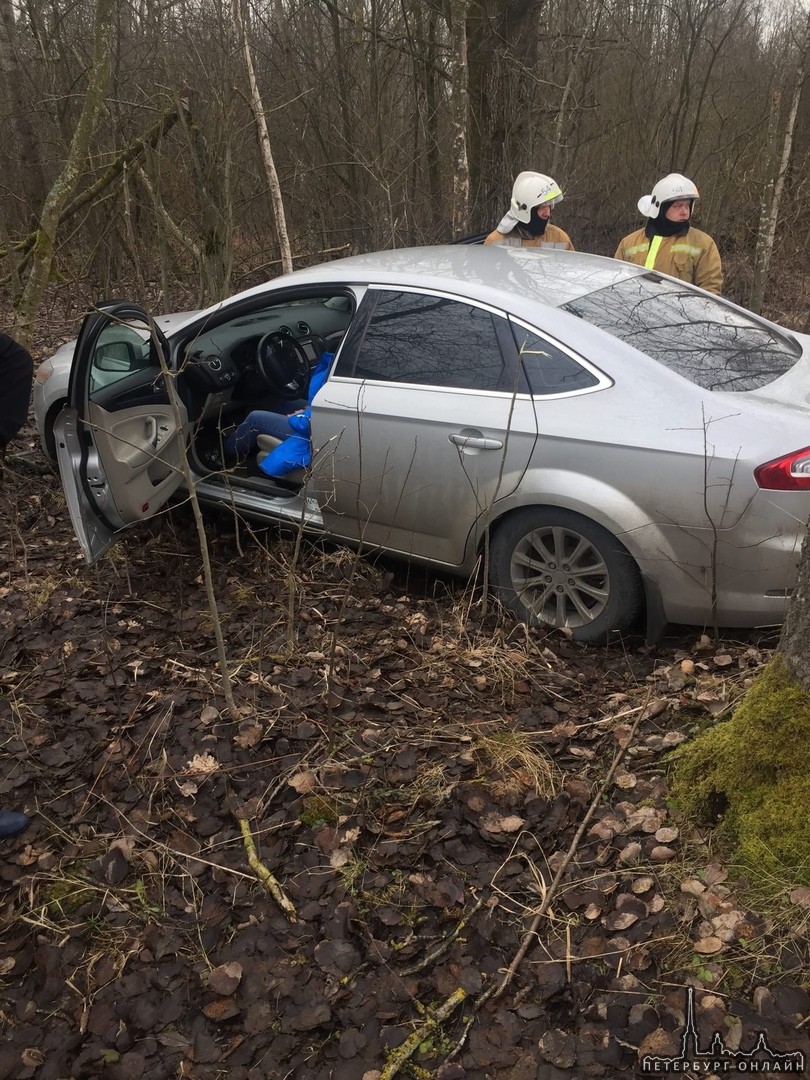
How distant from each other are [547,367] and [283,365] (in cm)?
213

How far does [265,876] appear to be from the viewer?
2.38 m

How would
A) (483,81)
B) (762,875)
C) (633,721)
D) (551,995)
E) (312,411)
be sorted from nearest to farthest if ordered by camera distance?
1. (551,995)
2. (762,875)
3. (633,721)
4. (312,411)
5. (483,81)

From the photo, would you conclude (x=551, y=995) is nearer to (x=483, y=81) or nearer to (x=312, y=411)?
(x=312, y=411)

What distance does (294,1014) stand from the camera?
2.00 metres

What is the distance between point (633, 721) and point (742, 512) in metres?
0.92

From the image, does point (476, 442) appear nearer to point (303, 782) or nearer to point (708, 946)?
point (303, 782)

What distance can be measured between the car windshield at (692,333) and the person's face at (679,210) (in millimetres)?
1551

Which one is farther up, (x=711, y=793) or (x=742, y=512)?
(x=742, y=512)

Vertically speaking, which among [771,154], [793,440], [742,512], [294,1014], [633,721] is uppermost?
[771,154]

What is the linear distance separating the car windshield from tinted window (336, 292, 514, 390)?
1.37ft

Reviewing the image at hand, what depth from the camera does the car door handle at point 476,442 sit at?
11.4 feet

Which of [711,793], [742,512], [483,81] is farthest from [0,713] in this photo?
[483,81]

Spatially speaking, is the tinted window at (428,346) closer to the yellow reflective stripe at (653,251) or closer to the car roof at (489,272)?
the car roof at (489,272)

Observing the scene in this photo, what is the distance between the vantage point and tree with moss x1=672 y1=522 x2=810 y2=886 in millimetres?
2102
